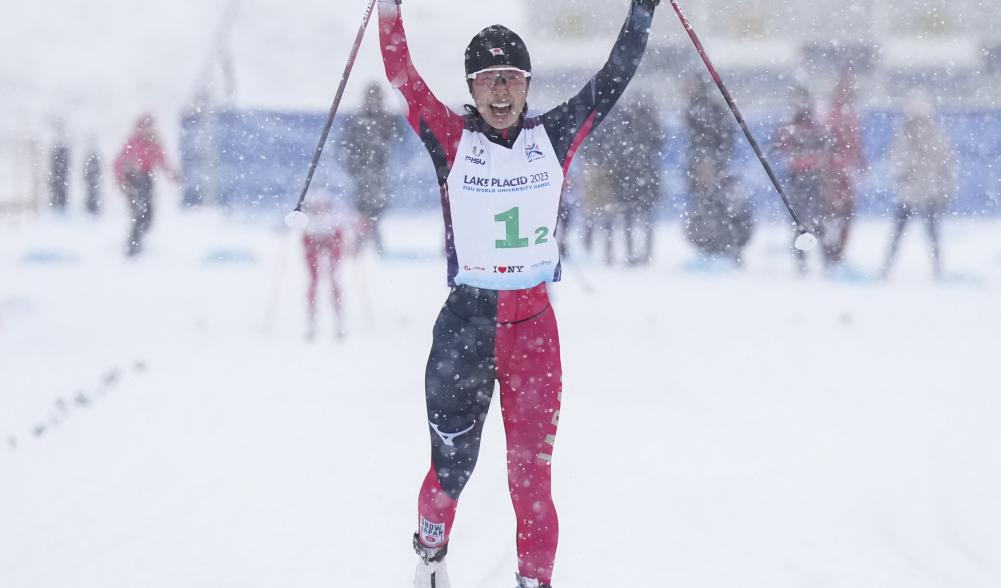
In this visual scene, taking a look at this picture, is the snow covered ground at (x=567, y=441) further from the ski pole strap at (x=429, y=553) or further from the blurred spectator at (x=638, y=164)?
the blurred spectator at (x=638, y=164)

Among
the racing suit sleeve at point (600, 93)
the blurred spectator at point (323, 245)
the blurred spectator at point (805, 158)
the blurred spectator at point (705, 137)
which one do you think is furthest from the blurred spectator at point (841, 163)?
the racing suit sleeve at point (600, 93)

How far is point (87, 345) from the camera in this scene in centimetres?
807

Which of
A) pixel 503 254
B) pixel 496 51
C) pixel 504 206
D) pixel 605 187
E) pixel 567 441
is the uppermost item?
pixel 496 51

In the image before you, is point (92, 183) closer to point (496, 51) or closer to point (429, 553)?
point (429, 553)

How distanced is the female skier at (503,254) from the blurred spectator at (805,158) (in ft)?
28.0

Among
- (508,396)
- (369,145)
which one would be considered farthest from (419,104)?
(369,145)

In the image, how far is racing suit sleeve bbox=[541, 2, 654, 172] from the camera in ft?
9.57

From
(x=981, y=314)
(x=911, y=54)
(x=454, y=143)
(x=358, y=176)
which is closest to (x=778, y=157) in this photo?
(x=981, y=314)

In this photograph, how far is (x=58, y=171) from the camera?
57.8ft

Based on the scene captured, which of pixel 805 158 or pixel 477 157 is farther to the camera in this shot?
pixel 805 158

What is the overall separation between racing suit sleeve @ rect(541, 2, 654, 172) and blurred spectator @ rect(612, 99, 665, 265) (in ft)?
27.2

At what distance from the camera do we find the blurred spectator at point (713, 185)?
1059 centimetres

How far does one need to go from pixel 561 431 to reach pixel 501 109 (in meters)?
3.04

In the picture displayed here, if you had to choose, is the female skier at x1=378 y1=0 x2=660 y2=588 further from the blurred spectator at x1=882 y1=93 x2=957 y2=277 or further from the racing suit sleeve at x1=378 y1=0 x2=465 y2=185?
the blurred spectator at x1=882 y1=93 x2=957 y2=277
